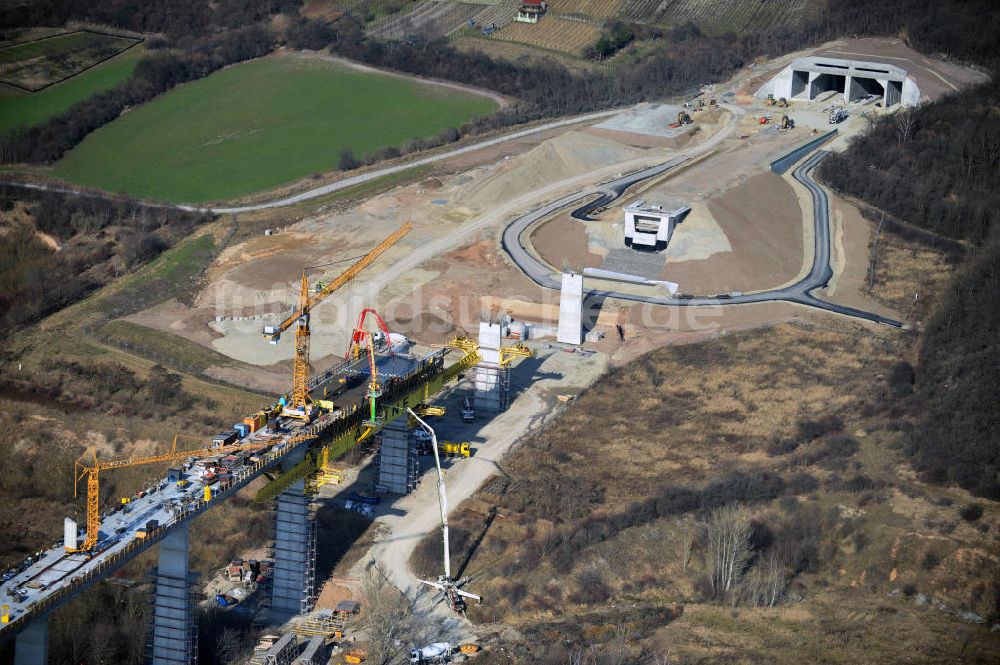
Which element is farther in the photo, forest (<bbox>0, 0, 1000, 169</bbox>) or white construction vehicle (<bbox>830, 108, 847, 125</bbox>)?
forest (<bbox>0, 0, 1000, 169</bbox>)

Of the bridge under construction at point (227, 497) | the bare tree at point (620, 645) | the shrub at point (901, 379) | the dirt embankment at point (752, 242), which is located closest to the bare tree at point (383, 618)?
the bridge under construction at point (227, 497)

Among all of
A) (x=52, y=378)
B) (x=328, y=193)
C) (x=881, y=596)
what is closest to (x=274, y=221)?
(x=328, y=193)

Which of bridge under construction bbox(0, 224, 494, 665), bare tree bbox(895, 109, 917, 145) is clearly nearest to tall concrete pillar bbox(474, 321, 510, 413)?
bridge under construction bbox(0, 224, 494, 665)

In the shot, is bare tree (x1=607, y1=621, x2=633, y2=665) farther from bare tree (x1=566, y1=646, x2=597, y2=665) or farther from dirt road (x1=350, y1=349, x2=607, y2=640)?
dirt road (x1=350, y1=349, x2=607, y2=640)

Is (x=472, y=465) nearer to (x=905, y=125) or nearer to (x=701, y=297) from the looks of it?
(x=701, y=297)

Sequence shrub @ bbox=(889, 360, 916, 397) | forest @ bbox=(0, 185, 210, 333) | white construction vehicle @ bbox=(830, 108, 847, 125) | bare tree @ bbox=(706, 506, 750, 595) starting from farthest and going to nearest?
white construction vehicle @ bbox=(830, 108, 847, 125), forest @ bbox=(0, 185, 210, 333), shrub @ bbox=(889, 360, 916, 397), bare tree @ bbox=(706, 506, 750, 595)

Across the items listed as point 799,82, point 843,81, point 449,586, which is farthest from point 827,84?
point 449,586
